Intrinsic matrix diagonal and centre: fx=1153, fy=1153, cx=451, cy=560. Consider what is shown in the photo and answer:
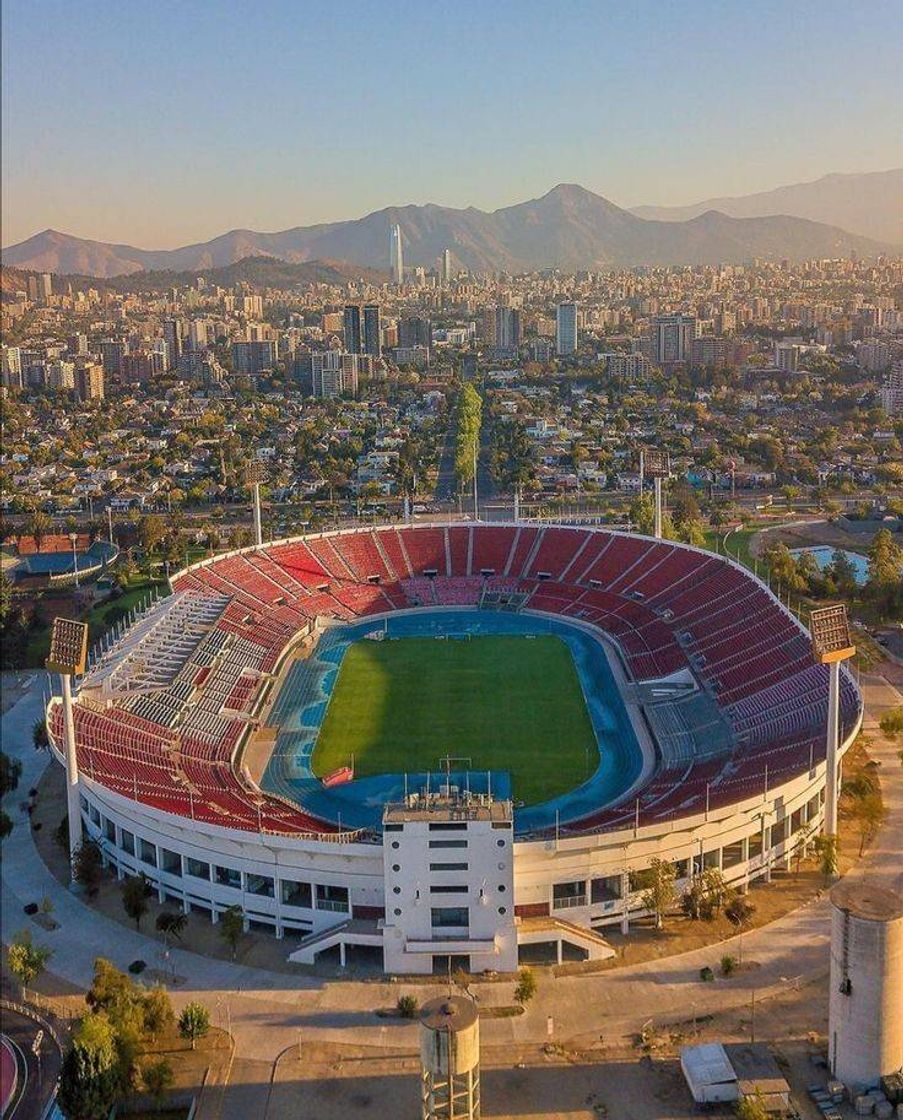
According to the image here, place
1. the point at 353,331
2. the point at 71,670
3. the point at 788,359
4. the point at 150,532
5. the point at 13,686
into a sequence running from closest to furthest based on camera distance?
the point at 71,670 → the point at 13,686 → the point at 150,532 → the point at 788,359 → the point at 353,331

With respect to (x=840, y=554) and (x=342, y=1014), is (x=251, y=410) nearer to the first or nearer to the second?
(x=840, y=554)

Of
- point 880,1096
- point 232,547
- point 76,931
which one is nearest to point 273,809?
point 76,931

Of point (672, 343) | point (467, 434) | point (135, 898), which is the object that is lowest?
point (135, 898)

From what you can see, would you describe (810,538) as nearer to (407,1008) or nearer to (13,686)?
(13,686)

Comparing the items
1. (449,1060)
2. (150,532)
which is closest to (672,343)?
(150,532)

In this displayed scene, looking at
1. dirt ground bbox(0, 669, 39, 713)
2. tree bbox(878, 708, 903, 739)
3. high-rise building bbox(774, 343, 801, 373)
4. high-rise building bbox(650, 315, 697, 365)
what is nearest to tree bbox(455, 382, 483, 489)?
high-rise building bbox(650, 315, 697, 365)

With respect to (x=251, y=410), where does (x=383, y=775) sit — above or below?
below

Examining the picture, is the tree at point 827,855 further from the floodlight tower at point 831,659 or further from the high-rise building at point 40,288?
the high-rise building at point 40,288
